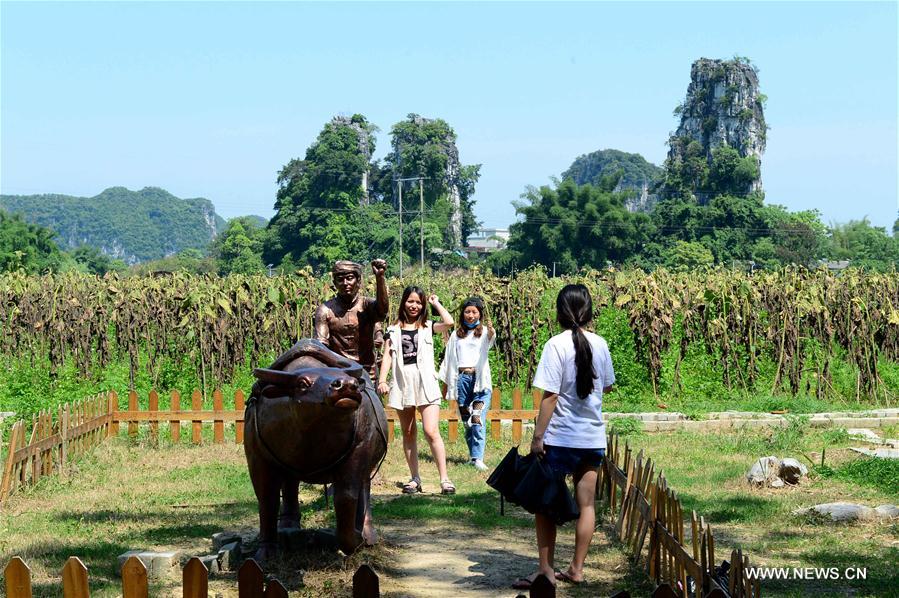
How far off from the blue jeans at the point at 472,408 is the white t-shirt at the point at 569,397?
14.8 feet

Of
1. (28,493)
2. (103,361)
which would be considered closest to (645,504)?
(28,493)

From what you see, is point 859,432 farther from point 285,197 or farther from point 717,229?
point 285,197

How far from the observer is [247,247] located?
9950 cm

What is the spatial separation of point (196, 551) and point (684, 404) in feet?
35.8

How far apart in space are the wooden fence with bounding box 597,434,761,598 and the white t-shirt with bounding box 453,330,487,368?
2.43 meters

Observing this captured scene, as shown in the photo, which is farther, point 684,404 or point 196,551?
point 684,404

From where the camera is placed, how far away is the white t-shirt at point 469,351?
11.3 meters

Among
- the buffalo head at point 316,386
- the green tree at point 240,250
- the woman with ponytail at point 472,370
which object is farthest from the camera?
the green tree at point 240,250

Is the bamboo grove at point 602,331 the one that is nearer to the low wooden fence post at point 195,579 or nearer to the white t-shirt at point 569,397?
the white t-shirt at point 569,397

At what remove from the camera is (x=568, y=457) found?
675 cm

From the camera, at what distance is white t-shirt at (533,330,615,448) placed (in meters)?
6.65

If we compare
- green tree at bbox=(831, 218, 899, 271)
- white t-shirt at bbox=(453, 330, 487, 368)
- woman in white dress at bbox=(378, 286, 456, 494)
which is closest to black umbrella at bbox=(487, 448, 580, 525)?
woman in white dress at bbox=(378, 286, 456, 494)

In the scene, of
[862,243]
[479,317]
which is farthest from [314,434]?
[862,243]

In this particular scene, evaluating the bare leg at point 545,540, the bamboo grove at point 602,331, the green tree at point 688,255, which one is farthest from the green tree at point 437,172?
the bare leg at point 545,540
